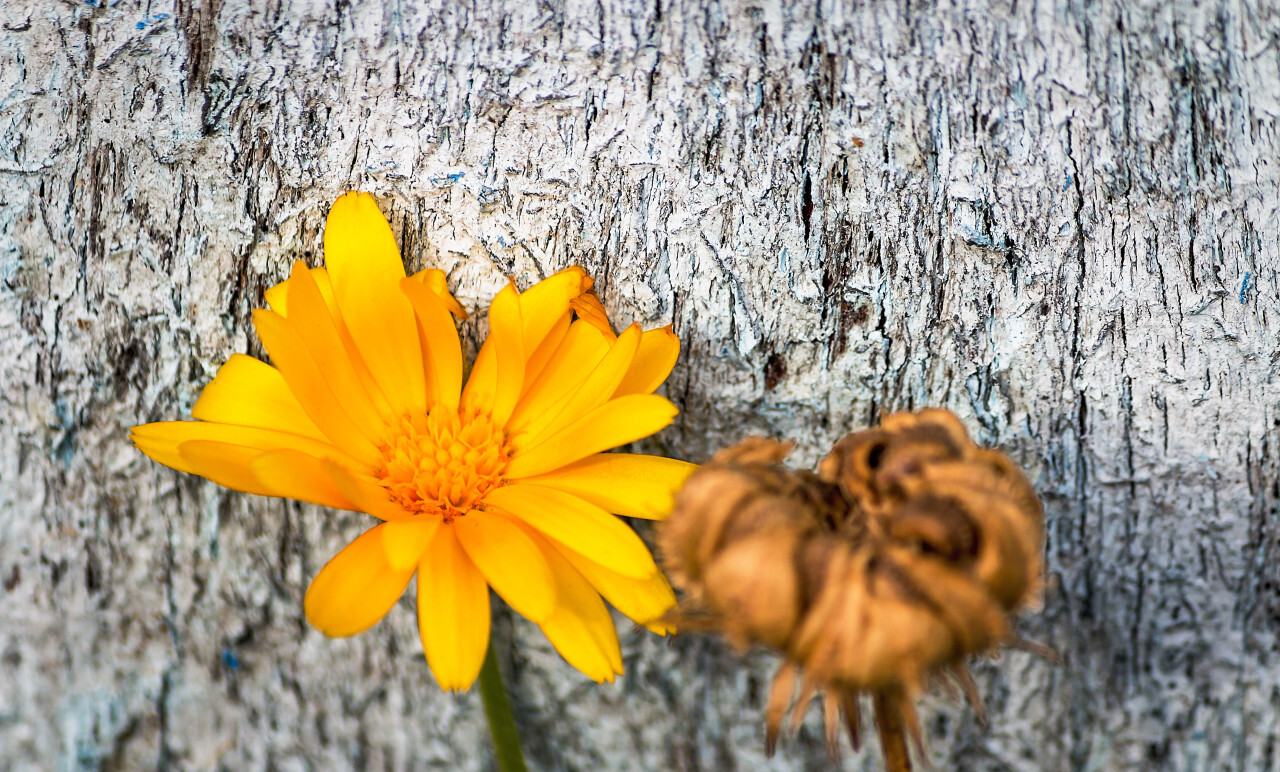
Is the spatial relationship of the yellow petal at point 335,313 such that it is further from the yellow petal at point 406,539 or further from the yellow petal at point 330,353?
the yellow petal at point 406,539

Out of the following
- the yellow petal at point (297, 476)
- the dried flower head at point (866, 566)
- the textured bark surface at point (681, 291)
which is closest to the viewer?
the dried flower head at point (866, 566)

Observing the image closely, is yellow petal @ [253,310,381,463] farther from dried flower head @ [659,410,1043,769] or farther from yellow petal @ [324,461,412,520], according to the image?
dried flower head @ [659,410,1043,769]

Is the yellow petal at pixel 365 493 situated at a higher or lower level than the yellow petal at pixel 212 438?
lower

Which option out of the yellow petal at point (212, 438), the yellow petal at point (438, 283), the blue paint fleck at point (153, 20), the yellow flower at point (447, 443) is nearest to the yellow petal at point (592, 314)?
the yellow flower at point (447, 443)

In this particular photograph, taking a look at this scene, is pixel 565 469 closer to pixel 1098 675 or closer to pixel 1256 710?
pixel 1098 675

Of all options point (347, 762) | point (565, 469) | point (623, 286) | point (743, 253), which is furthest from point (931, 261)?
point (347, 762)

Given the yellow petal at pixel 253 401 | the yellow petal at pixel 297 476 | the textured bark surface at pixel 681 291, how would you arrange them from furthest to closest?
1. the textured bark surface at pixel 681 291
2. the yellow petal at pixel 253 401
3. the yellow petal at pixel 297 476

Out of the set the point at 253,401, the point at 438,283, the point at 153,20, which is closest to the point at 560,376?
the point at 438,283
